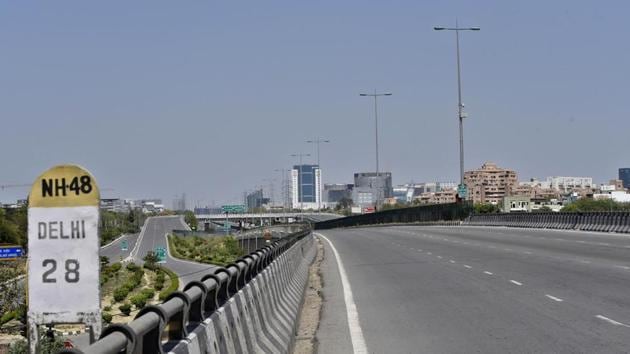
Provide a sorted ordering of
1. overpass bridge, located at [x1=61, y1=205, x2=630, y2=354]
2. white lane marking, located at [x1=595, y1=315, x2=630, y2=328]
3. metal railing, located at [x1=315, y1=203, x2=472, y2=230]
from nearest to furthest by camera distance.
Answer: overpass bridge, located at [x1=61, y1=205, x2=630, y2=354] → white lane marking, located at [x1=595, y1=315, x2=630, y2=328] → metal railing, located at [x1=315, y1=203, x2=472, y2=230]

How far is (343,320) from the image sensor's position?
16047 millimetres

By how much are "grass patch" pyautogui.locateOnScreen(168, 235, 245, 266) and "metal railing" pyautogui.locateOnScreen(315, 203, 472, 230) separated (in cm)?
1693

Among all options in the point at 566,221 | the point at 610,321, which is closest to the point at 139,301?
the point at 566,221

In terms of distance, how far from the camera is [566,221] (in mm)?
59469

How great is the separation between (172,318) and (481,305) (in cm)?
1170

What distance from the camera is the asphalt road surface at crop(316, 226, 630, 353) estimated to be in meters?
12.8

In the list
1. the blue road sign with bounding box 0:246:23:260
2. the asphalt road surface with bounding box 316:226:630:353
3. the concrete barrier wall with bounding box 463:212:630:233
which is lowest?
the blue road sign with bounding box 0:246:23:260

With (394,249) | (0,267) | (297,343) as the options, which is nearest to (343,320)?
(297,343)

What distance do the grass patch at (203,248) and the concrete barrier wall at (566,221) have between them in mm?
35398

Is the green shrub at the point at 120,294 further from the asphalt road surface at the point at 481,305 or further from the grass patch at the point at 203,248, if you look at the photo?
the asphalt road surface at the point at 481,305

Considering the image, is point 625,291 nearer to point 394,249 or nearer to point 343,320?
point 343,320

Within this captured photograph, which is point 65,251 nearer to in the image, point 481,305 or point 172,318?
point 172,318

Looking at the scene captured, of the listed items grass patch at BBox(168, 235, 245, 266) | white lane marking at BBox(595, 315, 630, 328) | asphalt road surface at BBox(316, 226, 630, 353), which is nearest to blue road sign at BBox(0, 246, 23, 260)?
grass patch at BBox(168, 235, 245, 266)

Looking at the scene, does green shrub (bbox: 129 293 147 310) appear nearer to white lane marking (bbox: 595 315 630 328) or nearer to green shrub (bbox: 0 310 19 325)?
green shrub (bbox: 0 310 19 325)
